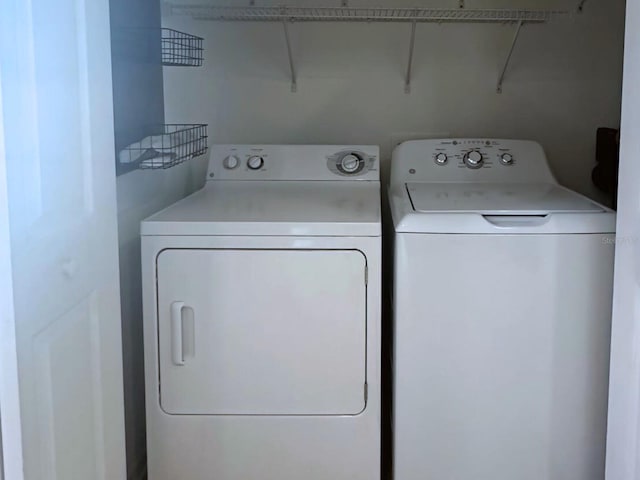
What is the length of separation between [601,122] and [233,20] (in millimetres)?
1434

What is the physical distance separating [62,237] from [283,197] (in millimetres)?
1055

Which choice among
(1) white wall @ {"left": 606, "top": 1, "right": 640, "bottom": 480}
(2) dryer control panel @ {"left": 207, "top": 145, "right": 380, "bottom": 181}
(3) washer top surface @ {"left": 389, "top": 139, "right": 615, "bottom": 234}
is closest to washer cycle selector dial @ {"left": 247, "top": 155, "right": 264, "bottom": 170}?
(2) dryer control panel @ {"left": 207, "top": 145, "right": 380, "bottom": 181}

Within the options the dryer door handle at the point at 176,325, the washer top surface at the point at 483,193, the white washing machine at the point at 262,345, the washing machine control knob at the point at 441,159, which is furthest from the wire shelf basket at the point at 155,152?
the washing machine control knob at the point at 441,159

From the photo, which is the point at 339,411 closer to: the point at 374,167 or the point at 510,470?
the point at 510,470

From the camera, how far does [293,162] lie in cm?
262

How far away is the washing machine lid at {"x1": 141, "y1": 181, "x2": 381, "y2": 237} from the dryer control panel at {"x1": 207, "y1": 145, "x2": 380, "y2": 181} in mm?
32

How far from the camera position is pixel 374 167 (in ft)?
8.54

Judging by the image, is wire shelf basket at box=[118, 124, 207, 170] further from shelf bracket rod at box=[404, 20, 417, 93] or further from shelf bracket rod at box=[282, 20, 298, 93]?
shelf bracket rod at box=[404, 20, 417, 93]

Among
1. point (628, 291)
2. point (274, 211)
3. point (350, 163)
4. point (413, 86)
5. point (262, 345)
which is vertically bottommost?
point (262, 345)

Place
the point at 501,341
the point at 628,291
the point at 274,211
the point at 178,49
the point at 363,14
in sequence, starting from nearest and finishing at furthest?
1. the point at 628,291
2. the point at 501,341
3. the point at 274,211
4. the point at 178,49
5. the point at 363,14

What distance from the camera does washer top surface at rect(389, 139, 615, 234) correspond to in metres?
1.91

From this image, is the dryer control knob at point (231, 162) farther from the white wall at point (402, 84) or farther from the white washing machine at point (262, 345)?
the white washing machine at point (262, 345)

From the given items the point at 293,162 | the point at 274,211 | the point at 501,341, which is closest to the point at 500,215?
the point at 501,341

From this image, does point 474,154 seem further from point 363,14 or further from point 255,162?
point 255,162
